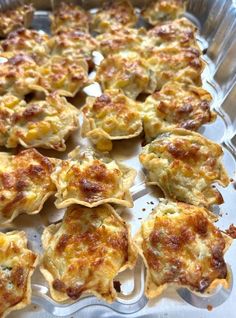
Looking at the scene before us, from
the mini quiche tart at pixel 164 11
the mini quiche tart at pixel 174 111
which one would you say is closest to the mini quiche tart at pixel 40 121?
the mini quiche tart at pixel 174 111

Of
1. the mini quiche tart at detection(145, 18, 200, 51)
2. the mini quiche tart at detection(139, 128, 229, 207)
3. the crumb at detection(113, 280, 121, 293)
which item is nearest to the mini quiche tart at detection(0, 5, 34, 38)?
the mini quiche tart at detection(145, 18, 200, 51)

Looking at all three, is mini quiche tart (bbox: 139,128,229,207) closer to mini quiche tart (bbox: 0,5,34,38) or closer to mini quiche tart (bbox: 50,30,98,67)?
mini quiche tart (bbox: 50,30,98,67)

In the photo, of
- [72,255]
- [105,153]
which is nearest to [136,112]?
[105,153]

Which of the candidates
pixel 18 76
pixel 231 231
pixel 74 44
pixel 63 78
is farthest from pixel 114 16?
pixel 231 231

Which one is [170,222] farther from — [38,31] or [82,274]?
[38,31]

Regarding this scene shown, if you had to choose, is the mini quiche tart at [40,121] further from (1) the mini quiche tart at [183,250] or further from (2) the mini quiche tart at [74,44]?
(1) the mini quiche tart at [183,250]

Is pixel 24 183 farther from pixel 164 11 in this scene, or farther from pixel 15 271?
pixel 164 11

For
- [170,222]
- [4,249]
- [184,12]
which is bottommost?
[4,249]
